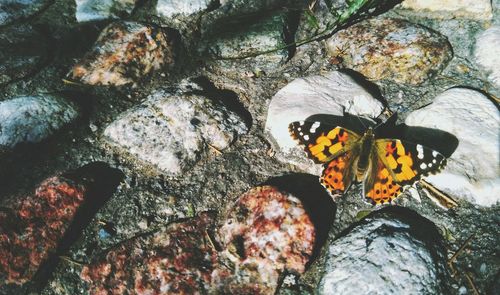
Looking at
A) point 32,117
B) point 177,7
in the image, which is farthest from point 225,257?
point 177,7

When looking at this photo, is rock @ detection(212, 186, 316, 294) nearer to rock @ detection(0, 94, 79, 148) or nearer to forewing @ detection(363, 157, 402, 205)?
forewing @ detection(363, 157, 402, 205)

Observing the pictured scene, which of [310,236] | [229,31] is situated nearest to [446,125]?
[310,236]

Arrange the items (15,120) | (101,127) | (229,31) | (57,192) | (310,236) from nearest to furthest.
→ (310,236) → (57,192) → (15,120) → (101,127) → (229,31)

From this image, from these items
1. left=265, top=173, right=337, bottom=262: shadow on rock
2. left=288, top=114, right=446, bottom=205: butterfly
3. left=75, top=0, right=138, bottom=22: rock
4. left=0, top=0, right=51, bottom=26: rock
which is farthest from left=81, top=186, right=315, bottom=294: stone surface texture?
left=0, top=0, right=51, bottom=26: rock

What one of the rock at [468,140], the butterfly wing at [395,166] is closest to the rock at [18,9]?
the butterfly wing at [395,166]

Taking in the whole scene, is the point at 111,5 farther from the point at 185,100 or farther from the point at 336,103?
the point at 336,103
